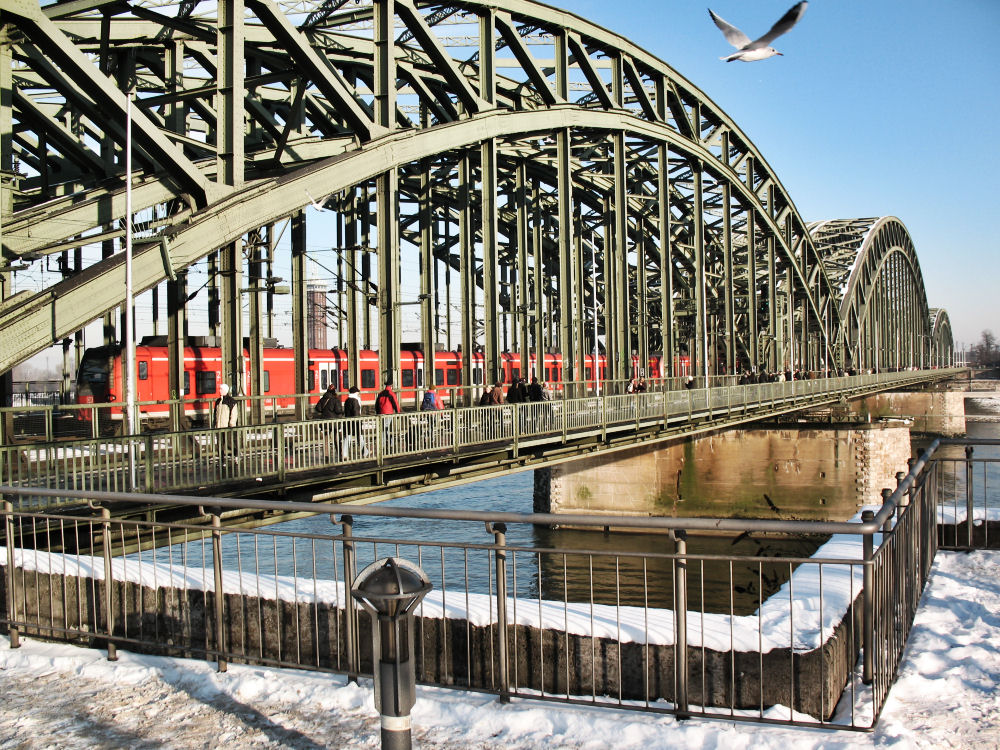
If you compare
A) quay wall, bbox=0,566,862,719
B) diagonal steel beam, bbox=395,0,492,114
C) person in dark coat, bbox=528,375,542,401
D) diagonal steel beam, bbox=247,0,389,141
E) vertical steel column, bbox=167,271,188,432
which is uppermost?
diagonal steel beam, bbox=395,0,492,114

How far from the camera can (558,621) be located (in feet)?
19.3

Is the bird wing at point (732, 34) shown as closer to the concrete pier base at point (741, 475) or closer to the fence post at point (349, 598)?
the fence post at point (349, 598)

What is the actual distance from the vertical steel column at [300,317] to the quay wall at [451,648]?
→ 11.0 metres

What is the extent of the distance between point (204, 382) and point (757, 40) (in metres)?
19.2

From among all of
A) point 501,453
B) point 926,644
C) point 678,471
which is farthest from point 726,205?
point 926,644

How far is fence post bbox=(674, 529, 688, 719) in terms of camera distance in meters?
5.13

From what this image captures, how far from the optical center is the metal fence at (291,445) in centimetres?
1066

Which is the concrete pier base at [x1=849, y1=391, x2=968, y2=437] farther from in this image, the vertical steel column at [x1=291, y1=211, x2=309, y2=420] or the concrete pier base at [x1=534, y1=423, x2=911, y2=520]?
the vertical steel column at [x1=291, y1=211, x2=309, y2=420]

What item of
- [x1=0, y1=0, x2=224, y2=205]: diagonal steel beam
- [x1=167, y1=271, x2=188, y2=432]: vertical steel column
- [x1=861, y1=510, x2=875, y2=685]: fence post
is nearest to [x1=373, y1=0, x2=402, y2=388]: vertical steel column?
[x1=167, y1=271, x2=188, y2=432]: vertical steel column

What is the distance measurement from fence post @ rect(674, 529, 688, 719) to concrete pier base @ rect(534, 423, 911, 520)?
25861 millimetres

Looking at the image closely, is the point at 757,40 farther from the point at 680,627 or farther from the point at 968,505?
the point at 680,627

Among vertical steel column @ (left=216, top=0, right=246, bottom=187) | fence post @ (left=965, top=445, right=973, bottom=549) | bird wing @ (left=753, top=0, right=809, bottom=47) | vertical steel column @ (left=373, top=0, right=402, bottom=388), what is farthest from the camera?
vertical steel column @ (left=373, top=0, right=402, bottom=388)

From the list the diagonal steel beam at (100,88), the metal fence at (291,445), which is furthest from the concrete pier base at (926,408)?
the diagonal steel beam at (100,88)

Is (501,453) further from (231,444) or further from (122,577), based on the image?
(122,577)
